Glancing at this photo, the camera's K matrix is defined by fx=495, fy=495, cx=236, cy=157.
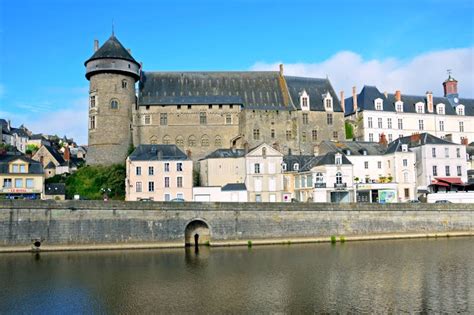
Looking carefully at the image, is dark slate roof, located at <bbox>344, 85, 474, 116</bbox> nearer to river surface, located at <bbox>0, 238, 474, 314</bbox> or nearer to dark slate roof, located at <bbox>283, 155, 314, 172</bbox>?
dark slate roof, located at <bbox>283, 155, 314, 172</bbox>

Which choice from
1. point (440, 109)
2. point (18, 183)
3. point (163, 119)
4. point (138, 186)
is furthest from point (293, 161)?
point (18, 183)

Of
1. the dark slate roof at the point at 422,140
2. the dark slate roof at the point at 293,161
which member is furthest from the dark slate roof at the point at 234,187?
the dark slate roof at the point at 422,140

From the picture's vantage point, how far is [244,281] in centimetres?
1972

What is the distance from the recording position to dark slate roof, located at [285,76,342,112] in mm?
48875

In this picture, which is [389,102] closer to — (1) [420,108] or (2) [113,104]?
(1) [420,108]

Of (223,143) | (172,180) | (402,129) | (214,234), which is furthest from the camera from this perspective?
(402,129)

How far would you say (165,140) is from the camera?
4569cm

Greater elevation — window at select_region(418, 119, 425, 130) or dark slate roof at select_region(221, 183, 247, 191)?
window at select_region(418, 119, 425, 130)

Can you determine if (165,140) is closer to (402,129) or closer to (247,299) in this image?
(402,129)

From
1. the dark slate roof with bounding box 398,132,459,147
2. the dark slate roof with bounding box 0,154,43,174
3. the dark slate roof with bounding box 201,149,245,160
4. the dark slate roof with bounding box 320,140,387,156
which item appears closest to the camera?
the dark slate roof with bounding box 0,154,43,174

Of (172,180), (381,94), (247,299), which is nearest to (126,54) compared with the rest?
(172,180)

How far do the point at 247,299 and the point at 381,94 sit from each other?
39095mm

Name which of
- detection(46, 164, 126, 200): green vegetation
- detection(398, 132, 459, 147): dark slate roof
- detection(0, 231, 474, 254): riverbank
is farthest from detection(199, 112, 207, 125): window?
detection(0, 231, 474, 254): riverbank

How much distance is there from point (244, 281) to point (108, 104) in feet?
92.9
